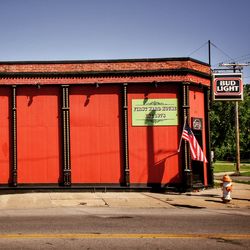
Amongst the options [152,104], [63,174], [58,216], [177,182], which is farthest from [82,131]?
[58,216]

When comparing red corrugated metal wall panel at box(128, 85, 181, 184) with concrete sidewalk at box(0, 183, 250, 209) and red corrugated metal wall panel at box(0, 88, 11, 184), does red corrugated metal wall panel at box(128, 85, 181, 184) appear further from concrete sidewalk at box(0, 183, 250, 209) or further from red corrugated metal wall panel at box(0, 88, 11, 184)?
red corrugated metal wall panel at box(0, 88, 11, 184)

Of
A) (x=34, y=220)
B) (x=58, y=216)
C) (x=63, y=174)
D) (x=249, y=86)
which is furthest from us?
(x=249, y=86)

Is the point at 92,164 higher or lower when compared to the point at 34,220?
higher

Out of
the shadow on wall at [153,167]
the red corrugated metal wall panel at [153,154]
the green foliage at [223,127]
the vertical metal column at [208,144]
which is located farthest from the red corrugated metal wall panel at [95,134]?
the green foliage at [223,127]

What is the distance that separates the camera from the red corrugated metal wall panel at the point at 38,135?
19594 mm

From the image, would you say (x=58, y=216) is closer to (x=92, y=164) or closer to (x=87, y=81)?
(x=92, y=164)

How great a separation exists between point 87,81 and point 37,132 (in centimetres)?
356

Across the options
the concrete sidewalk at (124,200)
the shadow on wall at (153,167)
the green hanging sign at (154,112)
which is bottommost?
the concrete sidewalk at (124,200)

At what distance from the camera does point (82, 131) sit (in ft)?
65.0

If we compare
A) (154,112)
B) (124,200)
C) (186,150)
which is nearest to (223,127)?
(186,150)

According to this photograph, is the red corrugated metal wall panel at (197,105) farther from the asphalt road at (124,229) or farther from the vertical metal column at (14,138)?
the vertical metal column at (14,138)

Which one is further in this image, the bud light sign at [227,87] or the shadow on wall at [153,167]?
the bud light sign at [227,87]

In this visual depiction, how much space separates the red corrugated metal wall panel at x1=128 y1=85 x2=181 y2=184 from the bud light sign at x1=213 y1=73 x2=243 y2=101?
341cm

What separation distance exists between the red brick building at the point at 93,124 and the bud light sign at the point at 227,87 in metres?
2.27
